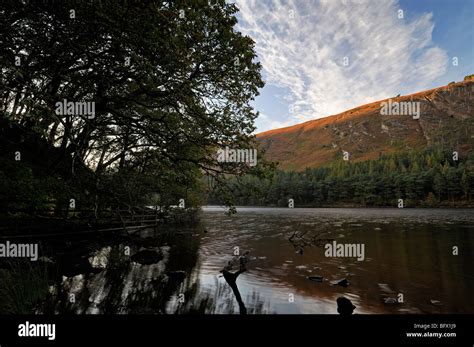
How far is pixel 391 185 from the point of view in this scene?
11919cm

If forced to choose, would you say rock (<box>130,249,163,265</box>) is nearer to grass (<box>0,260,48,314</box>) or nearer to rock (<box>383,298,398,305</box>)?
grass (<box>0,260,48,314</box>)

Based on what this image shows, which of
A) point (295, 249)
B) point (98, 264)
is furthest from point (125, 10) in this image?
point (295, 249)

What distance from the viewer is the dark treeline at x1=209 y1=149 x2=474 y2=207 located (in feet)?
359

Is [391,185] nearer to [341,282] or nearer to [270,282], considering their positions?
[341,282]

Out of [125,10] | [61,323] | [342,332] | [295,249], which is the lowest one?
[295,249]

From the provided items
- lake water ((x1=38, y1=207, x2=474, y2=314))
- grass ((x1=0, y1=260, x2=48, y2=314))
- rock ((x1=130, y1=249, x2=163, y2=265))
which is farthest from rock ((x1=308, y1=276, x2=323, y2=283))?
grass ((x1=0, y1=260, x2=48, y2=314))

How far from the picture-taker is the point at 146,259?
16.5 m

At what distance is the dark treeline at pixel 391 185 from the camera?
109m

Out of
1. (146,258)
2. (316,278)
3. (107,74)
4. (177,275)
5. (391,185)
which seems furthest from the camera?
(391,185)

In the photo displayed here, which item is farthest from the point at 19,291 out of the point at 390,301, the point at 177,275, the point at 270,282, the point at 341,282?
the point at 390,301

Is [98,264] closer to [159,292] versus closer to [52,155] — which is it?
[159,292]

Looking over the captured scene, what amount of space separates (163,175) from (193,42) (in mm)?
12436

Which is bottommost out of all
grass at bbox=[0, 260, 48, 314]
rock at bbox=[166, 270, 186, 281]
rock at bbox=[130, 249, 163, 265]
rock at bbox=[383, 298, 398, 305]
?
rock at bbox=[383, 298, 398, 305]

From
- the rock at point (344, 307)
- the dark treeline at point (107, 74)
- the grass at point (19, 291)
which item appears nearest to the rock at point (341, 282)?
the rock at point (344, 307)
